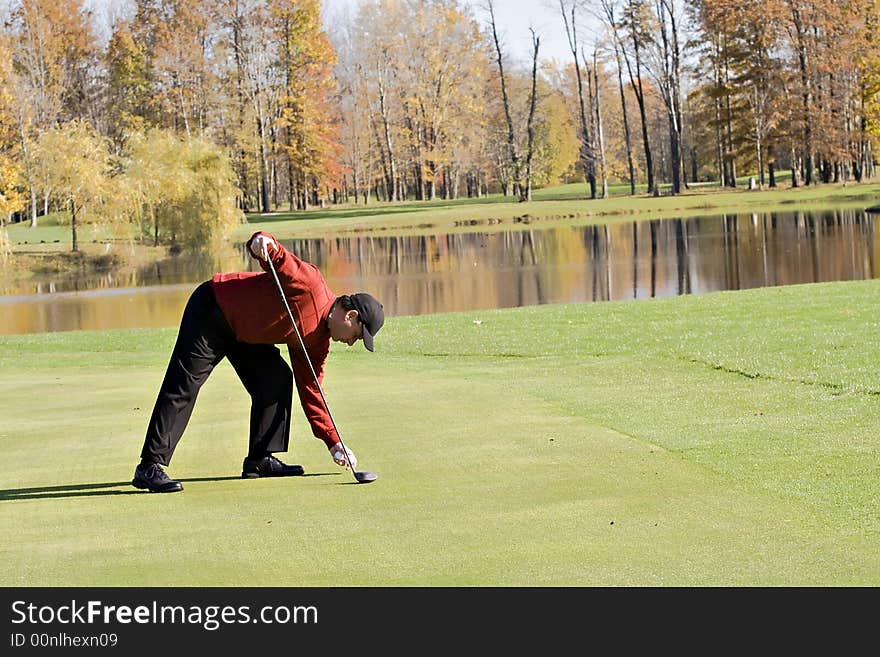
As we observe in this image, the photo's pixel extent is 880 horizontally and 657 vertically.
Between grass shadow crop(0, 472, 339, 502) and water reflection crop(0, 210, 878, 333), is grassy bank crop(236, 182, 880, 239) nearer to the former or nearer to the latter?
water reflection crop(0, 210, 878, 333)

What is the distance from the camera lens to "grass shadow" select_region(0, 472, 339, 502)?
6.95 metres

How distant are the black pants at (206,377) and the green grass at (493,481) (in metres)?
0.30

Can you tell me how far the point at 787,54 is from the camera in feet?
243

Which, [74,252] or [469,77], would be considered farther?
[469,77]

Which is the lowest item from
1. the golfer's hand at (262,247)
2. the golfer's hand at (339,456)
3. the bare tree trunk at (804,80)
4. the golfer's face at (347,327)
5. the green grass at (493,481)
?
the green grass at (493,481)

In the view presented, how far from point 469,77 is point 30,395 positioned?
7822 cm

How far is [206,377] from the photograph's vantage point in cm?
718

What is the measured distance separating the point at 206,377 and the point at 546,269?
29670 mm

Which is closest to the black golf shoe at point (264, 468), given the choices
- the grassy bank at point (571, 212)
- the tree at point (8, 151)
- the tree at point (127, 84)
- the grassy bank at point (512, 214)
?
the tree at point (8, 151)

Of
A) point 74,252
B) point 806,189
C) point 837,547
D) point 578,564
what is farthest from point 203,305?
point 806,189

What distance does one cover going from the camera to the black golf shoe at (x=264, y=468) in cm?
739

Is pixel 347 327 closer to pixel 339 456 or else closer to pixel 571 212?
pixel 339 456

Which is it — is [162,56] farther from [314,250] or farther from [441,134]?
[314,250]

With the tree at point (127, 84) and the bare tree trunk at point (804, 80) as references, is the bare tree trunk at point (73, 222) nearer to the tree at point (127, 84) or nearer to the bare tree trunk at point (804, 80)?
the tree at point (127, 84)
